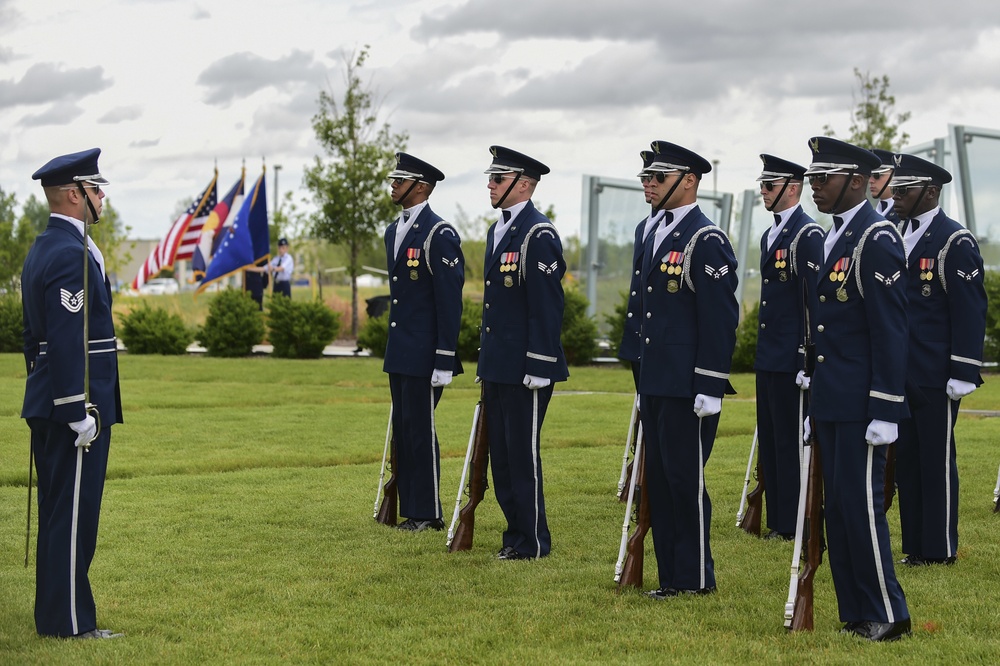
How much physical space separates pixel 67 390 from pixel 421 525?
3460 mm

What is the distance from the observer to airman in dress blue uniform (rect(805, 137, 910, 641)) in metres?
5.55

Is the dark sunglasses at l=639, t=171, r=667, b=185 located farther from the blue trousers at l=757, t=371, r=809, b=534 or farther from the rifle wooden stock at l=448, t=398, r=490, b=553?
the blue trousers at l=757, t=371, r=809, b=534

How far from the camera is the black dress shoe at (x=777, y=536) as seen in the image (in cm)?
818

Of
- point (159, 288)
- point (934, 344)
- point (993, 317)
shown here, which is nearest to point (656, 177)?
point (934, 344)

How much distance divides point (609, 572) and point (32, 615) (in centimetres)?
314

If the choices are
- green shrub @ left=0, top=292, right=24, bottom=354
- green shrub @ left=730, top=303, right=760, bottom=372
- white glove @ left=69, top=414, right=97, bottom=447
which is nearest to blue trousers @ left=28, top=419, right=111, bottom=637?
white glove @ left=69, top=414, right=97, bottom=447

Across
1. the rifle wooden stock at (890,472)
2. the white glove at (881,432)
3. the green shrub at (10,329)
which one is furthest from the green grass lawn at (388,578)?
the green shrub at (10,329)

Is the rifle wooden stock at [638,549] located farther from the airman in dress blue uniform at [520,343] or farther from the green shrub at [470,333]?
the green shrub at [470,333]

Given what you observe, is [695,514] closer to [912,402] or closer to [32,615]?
[912,402]

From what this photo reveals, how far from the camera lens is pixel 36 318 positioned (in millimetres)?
5727

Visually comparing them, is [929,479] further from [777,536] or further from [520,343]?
[520,343]

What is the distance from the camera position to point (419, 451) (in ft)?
28.0

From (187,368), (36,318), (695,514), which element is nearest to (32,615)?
(36,318)

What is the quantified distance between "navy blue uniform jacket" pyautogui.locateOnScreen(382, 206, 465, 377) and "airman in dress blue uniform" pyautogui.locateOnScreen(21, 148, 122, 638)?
9.17 ft
